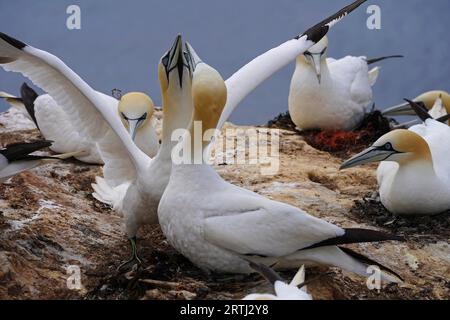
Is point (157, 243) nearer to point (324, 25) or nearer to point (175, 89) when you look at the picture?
point (175, 89)

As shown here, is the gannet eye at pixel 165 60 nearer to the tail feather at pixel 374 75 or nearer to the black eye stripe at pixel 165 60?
the black eye stripe at pixel 165 60

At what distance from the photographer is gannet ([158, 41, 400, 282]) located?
169 inches

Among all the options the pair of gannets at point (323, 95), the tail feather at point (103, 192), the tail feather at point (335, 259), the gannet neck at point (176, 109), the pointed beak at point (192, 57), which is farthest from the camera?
the pair of gannets at point (323, 95)

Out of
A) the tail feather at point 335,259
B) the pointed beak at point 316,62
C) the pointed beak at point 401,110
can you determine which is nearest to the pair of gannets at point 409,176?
the tail feather at point 335,259

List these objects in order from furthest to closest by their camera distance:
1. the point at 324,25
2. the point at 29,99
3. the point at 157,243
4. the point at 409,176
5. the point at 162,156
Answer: the point at 29,99, the point at 324,25, the point at 409,176, the point at 157,243, the point at 162,156

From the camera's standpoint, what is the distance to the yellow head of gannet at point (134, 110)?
6504 mm

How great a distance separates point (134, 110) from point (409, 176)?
2.10 meters

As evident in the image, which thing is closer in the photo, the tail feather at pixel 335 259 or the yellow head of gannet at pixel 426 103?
the tail feather at pixel 335 259

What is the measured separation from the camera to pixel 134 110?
657 centimetres

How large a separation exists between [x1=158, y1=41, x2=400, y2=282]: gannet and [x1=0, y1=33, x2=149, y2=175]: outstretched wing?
0.73 meters

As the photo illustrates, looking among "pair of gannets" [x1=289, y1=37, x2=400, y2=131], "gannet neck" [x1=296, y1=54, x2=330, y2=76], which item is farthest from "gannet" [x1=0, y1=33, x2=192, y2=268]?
"gannet neck" [x1=296, y1=54, x2=330, y2=76]

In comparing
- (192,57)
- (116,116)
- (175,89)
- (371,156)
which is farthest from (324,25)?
(116,116)

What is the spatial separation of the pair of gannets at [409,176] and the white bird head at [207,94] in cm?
143
